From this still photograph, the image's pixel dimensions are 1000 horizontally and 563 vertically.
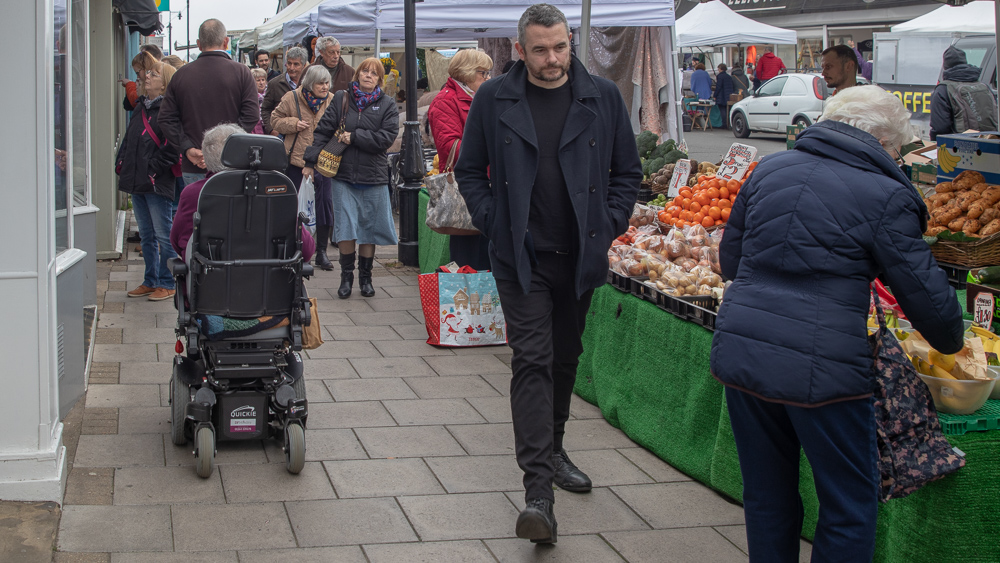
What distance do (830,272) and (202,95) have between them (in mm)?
5494

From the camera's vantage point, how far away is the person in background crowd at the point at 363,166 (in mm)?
7387

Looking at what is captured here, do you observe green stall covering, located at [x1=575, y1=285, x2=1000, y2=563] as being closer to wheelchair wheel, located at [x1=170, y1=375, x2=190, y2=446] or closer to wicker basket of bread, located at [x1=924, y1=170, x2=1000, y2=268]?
wicker basket of bread, located at [x1=924, y1=170, x2=1000, y2=268]

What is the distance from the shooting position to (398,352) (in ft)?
20.3

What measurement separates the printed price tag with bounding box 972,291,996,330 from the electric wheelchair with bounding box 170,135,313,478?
2.74m

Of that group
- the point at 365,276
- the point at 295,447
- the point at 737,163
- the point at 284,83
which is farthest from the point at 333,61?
the point at 295,447

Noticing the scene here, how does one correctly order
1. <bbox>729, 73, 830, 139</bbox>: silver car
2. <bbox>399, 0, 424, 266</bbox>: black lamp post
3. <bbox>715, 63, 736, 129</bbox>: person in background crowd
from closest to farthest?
<bbox>399, 0, 424, 266</bbox>: black lamp post < <bbox>729, 73, 830, 139</bbox>: silver car < <bbox>715, 63, 736, 129</bbox>: person in background crowd

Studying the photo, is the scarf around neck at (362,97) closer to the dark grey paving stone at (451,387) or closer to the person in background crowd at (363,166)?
the person in background crowd at (363,166)

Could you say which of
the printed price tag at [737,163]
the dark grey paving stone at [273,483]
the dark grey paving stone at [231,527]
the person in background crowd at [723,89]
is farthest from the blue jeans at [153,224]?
the person in background crowd at [723,89]

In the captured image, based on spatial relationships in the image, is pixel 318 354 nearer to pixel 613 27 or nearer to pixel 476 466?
pixel 476 466

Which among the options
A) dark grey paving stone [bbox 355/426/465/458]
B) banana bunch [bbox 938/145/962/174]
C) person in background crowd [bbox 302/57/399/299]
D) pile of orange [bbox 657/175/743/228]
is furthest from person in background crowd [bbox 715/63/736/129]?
dark grey paving stone [bbox 355/426/465/458]

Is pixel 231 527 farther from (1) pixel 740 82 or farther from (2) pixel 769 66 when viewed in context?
(1) pixel 740 82

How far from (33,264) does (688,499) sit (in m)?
2.72

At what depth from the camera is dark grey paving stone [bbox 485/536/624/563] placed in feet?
11.2

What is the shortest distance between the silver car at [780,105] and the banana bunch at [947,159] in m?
17.7
